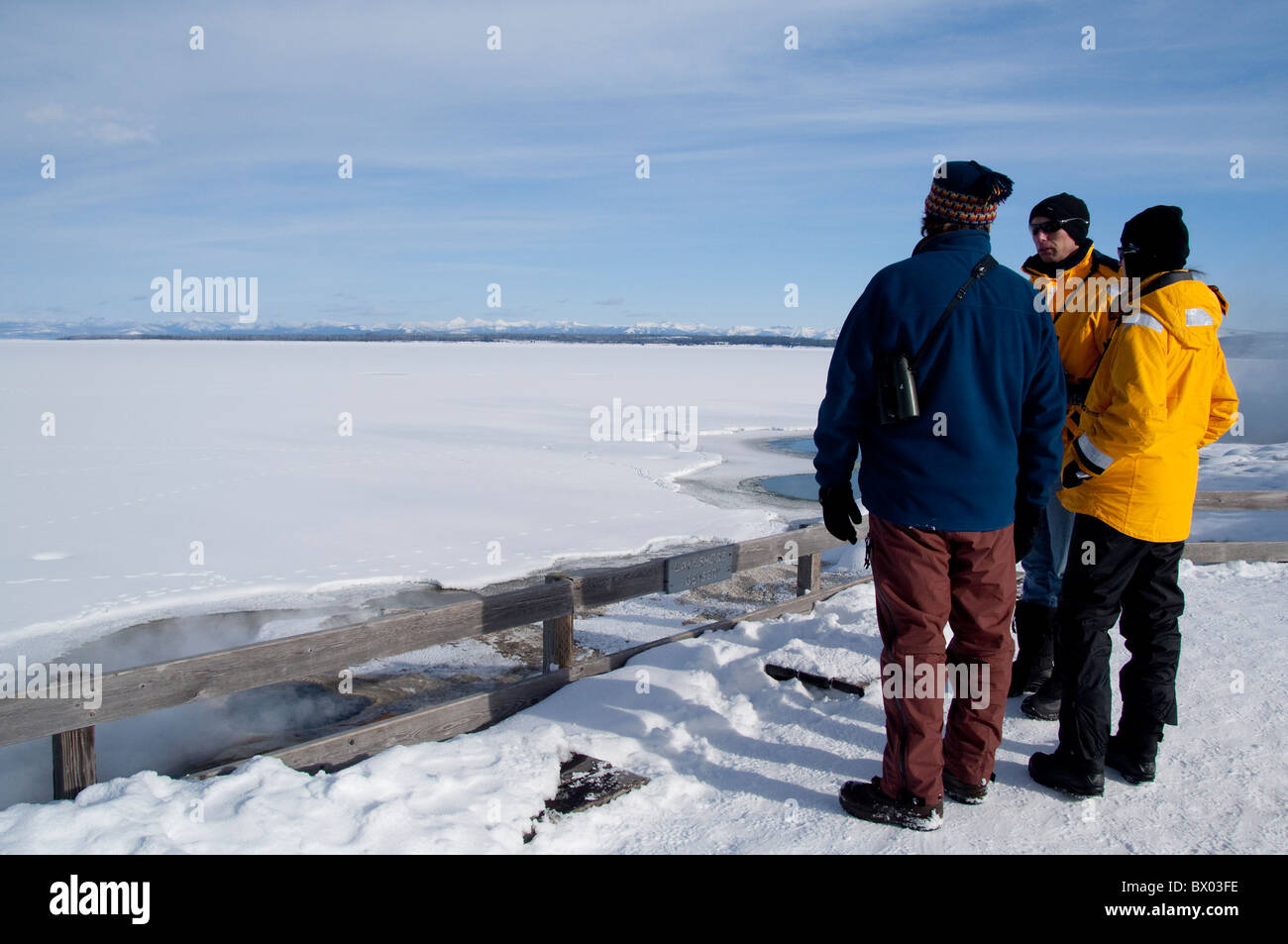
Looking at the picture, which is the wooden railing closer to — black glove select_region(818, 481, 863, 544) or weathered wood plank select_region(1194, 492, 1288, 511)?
black glove select_region(818, 481, 863, 544)

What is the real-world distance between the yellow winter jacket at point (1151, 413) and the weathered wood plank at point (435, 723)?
7.56ft

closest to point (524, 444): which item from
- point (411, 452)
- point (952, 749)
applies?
point (411, 452)

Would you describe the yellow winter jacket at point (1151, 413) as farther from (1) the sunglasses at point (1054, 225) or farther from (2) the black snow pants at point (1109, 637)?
(1) the sunglasses at point (1054, 225)

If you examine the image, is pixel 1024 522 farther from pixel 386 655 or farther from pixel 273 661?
pixel 273 661

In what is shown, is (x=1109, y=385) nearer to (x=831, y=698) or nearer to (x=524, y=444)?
(x=831, y=698)

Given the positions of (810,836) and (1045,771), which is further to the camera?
(1045,771)

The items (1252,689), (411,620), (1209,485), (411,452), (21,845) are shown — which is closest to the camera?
(21,845)

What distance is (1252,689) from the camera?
405 cm

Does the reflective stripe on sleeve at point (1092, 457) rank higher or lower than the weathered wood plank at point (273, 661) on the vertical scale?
higher

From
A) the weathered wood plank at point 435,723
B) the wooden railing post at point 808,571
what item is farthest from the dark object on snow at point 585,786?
the wooden railing post at point 808,571

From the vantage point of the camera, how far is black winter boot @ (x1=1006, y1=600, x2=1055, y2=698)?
4047 mm

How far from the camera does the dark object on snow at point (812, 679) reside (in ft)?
13.4

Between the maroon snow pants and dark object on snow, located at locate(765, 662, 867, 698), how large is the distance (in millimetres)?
1030
